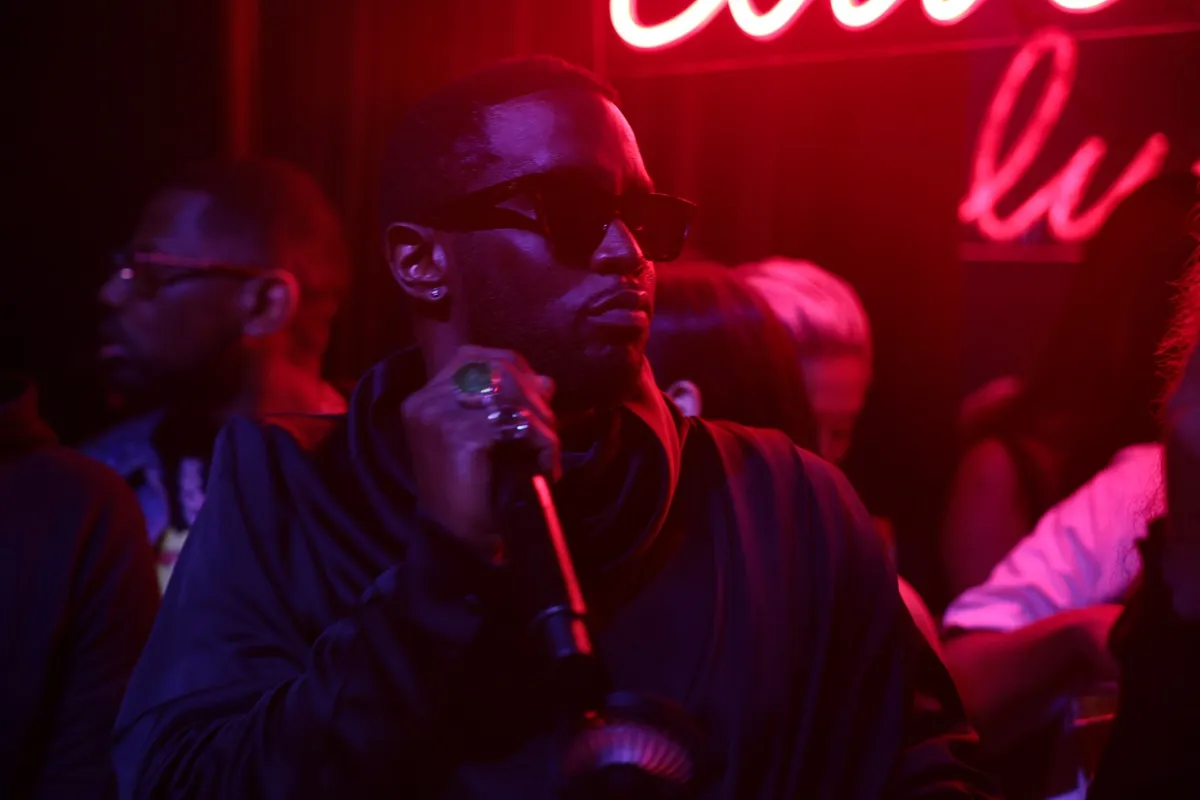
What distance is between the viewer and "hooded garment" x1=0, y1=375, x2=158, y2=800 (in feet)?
6.62

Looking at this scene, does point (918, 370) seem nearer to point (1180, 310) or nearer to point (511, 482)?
point (1180, 310)

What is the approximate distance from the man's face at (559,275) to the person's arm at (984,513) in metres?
1.63

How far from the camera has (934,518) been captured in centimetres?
382

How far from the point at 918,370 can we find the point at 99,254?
2820 mm

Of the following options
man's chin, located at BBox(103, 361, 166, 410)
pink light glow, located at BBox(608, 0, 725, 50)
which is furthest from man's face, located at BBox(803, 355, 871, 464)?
man's chin, located at BBox(103, 361, 166, 410)

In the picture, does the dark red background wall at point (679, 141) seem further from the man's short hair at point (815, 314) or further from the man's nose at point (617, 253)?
the man's nose at point (617, 253)

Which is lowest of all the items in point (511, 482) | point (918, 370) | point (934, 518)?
point (934, 518)

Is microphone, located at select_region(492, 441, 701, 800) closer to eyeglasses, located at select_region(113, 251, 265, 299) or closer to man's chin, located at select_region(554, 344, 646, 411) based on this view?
man's chin, located at select_region(554, 344, 646, 411)

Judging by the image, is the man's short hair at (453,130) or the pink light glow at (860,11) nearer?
the man's short hair at (453,130)

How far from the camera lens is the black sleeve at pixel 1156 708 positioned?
4.30ft

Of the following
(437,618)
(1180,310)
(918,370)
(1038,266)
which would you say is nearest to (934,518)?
(918,370)

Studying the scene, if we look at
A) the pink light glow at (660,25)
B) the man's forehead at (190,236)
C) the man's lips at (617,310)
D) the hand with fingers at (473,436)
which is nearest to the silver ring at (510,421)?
the hand with fingers at (473,436)

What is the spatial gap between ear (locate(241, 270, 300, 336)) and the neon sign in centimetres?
112

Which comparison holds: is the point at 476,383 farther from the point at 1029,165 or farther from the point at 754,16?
the point at 1029,165
